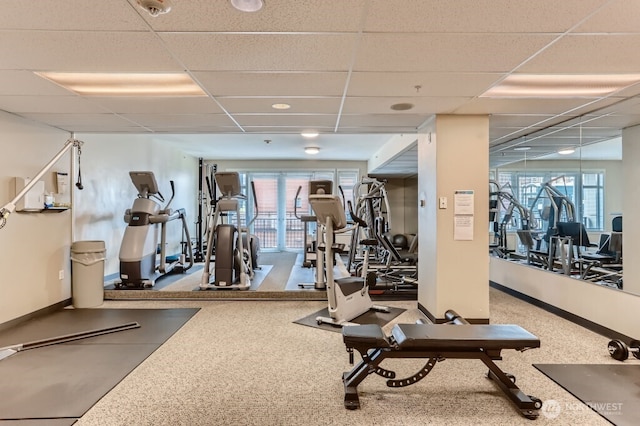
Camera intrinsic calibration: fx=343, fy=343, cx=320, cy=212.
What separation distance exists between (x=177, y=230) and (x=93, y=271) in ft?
11.2

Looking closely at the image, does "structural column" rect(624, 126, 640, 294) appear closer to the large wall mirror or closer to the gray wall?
the large wall mirror

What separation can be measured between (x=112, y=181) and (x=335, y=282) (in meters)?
4.24

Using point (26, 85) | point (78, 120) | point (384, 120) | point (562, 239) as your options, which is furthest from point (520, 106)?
point (78, 120)

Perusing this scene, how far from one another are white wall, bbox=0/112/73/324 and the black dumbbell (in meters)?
5.72

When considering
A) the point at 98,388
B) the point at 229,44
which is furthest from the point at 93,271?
the point at 229,44

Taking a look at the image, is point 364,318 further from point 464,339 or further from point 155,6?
point 155,6

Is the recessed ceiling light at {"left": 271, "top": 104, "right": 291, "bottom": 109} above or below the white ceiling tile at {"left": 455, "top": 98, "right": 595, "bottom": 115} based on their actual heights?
above

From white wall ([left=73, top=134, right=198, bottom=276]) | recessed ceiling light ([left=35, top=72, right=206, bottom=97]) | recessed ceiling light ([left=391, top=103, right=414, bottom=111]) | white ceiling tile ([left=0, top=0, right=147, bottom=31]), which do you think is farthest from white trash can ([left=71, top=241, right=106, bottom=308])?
recessed ceiling light ([left=391, top=103, right=414, bottom=111])

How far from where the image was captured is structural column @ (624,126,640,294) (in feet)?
12.1

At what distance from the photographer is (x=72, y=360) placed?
9.20 feet

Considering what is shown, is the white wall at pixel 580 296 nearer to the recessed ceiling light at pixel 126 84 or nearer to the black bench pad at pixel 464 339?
the black bench pad at pixel 464 339

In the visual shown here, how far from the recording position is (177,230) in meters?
7.81

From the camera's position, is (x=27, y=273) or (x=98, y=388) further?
(x=27, y=273)

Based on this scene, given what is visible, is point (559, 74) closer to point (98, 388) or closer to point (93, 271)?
point (98, 388)
